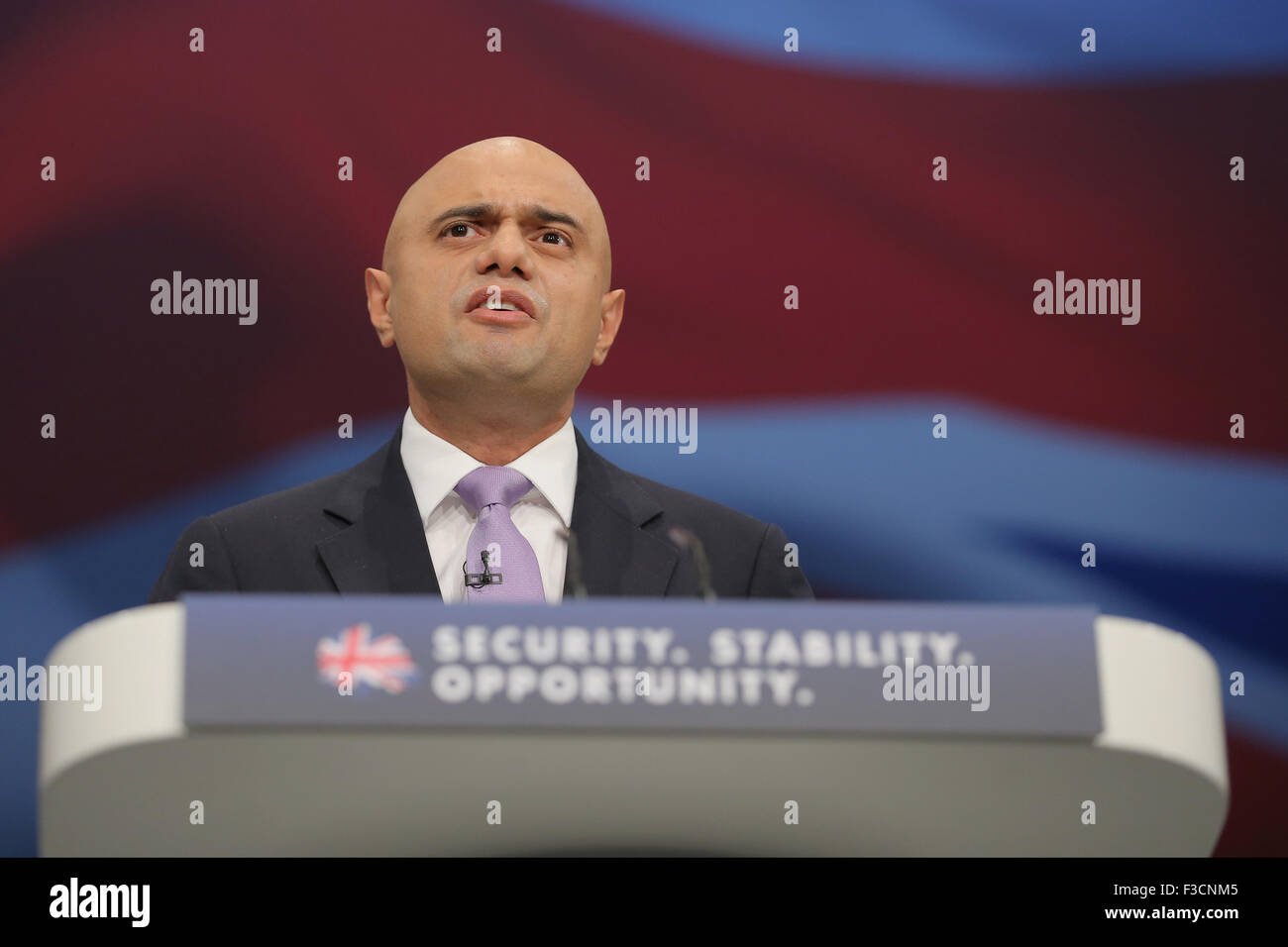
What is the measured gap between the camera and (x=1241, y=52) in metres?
3.97

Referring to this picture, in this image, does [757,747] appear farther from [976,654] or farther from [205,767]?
[205,767]

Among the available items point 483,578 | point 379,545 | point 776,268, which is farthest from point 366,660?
point 776,268

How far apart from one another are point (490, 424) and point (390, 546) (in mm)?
572

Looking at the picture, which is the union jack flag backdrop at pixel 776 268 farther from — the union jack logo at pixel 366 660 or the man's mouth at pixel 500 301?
the union jack logo at pixel 366 660

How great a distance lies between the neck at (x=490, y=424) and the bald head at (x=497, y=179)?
259mm

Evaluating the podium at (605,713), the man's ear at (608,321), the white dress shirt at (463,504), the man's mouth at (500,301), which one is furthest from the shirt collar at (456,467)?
the podium at (605,713)

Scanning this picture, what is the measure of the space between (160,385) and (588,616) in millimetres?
2221

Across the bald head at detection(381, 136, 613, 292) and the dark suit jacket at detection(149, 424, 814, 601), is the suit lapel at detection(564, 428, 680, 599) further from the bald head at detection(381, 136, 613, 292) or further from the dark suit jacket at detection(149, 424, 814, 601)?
the bald head at detection(381, 136, 613, 292)

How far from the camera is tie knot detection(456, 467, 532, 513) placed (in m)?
2.74

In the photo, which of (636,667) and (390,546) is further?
(390,546)

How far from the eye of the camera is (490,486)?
9.00 ft

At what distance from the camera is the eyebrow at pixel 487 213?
313 centimetres

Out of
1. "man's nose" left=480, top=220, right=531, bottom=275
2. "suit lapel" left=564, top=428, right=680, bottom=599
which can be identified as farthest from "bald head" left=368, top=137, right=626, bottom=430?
"suit lapel" left=564, top=428, right=680, bottom=599

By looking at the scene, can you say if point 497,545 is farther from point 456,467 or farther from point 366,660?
point 366,660
